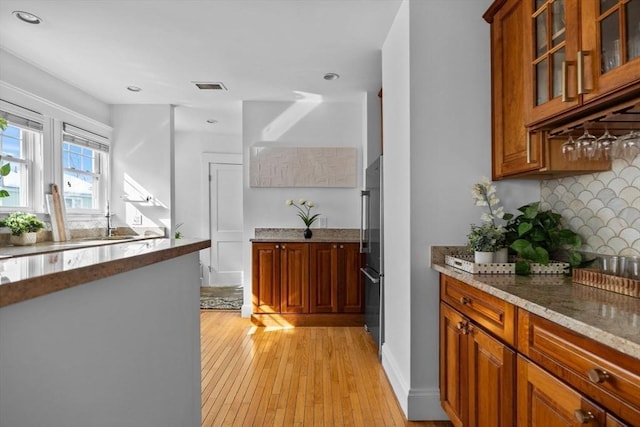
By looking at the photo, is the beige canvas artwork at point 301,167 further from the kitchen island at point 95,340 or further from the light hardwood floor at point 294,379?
the kitchen island at point 95,340

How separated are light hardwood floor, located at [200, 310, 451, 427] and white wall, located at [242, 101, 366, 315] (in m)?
1.28

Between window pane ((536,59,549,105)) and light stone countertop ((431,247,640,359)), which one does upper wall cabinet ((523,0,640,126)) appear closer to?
window pane ((536,59,549,105))

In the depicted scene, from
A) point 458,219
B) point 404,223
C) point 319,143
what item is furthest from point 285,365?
point 319,143

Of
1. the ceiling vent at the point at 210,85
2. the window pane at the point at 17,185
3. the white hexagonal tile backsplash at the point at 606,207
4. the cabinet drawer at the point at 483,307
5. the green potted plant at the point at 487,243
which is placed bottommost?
the cabinet drawer at the point at 483,307

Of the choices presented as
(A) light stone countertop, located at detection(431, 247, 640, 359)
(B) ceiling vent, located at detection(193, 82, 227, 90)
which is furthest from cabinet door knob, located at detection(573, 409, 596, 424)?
(B) ceiling vent, located at detection(193, 82, 227, 90)

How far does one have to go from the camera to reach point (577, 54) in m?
1.35

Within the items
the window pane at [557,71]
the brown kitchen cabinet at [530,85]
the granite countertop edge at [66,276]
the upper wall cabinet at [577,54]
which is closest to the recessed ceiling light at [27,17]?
the granite countertop edge at [66,276]

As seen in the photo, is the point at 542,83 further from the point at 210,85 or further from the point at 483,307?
the point at 210,85

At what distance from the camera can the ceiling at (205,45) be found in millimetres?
2498

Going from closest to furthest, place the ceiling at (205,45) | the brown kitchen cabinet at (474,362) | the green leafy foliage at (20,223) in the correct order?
the brown kitchen cabinet at (474,362) → the ceiling at (205,45) → the green leafy foliage at (20,223)

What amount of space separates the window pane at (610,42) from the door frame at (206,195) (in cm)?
540

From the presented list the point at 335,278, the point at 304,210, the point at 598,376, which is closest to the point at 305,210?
the point at 304,210

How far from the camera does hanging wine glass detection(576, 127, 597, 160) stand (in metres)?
1.50

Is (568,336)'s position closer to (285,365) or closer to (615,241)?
(615,241)
